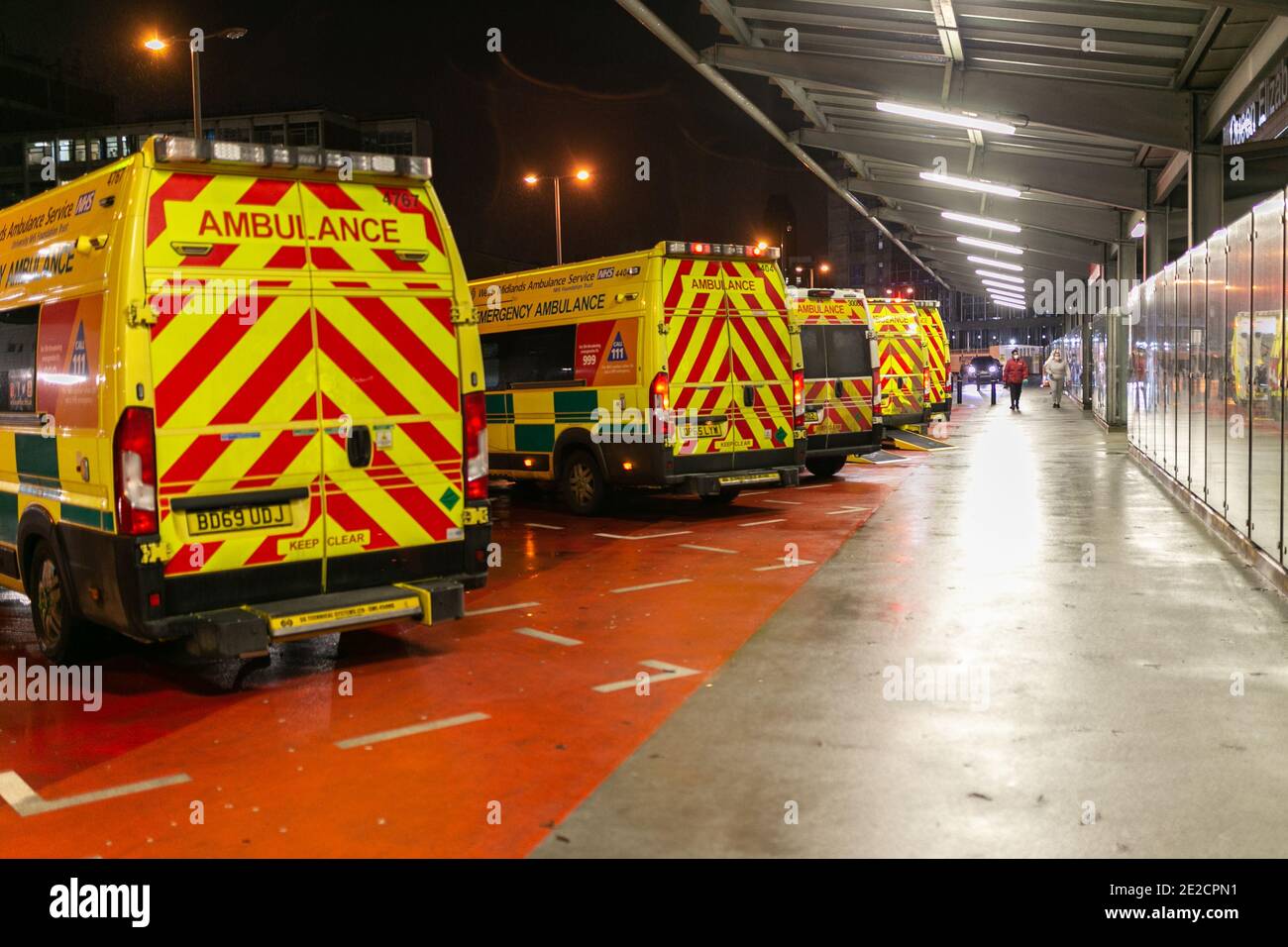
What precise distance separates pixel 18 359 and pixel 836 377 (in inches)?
487

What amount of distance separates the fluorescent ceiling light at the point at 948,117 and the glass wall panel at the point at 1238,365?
5.55 meters

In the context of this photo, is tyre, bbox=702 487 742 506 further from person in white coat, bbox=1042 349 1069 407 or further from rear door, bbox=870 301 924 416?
person in white coat, bbox=1042 349 1069 407

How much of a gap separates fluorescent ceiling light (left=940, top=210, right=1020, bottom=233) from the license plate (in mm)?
21000

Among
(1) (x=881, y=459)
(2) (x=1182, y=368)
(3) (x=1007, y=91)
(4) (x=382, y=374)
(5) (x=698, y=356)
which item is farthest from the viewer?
(1) (x=881, y=459)

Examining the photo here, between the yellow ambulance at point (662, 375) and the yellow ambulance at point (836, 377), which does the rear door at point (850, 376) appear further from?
the yellow ambulance at point (662, 375)

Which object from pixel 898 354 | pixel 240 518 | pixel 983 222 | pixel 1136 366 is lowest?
pixel 240 518

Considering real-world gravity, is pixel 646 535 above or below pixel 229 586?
below

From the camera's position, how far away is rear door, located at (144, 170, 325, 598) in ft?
20.2

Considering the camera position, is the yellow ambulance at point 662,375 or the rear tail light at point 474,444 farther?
the yellow ambulance at point 662,375

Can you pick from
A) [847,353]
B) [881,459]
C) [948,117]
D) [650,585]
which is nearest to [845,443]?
[847,353]

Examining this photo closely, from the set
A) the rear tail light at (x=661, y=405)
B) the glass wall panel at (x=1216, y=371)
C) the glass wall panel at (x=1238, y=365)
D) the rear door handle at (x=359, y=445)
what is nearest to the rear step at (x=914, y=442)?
the glass wall panel at (x=1216, y=371)

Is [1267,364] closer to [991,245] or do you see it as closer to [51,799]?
[51,799]

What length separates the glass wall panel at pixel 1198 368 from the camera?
11.2 metres

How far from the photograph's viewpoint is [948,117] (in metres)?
15.4
